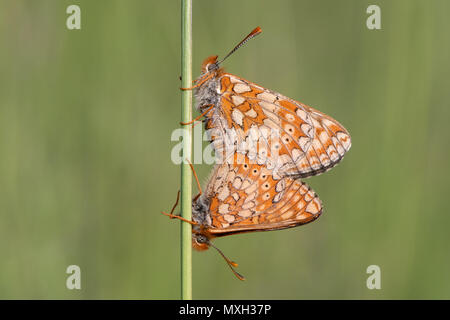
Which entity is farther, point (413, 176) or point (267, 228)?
point (413, 176)

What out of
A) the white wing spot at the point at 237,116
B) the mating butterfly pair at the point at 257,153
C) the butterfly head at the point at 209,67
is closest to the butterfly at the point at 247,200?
the mating butterfly pair at the point at 257,153

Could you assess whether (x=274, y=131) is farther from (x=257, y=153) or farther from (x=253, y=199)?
(x=253, y=199)

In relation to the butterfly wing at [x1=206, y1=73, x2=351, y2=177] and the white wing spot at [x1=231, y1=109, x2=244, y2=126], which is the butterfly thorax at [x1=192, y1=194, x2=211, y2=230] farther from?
the white wing spot at [x1=231, y1=109, x2=244, y2=126]

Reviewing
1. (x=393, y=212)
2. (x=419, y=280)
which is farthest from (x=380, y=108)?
(x=419, y=280)

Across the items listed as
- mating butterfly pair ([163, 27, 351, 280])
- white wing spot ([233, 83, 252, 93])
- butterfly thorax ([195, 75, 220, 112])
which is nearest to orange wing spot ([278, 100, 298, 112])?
mating butterfly pair ([163, 27, 351, 280])

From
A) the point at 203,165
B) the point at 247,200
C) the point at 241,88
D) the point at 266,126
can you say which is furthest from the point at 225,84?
the point at 203,165

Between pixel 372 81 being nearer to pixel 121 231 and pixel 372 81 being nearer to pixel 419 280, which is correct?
pixel 419 280
